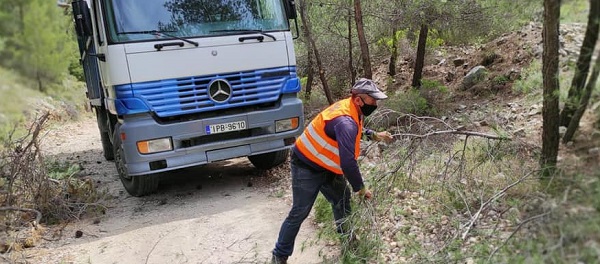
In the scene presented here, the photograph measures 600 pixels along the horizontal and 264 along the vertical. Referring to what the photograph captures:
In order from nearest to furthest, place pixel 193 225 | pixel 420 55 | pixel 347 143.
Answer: pixel 347 143 → pixel 193 225 → pixel 420 55

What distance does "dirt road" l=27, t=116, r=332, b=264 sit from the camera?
4402 mm

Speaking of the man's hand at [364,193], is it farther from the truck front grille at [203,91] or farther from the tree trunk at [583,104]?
the truck front grille at [203,91]

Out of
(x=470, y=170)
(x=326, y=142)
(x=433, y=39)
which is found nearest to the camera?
(x=326, y=142)

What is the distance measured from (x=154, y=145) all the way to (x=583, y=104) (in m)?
4.25

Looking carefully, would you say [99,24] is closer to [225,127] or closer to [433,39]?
[225,127]

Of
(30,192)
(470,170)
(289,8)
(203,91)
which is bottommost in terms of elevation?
(30,192)

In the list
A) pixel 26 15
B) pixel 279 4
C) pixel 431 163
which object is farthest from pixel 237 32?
pixel 26 15

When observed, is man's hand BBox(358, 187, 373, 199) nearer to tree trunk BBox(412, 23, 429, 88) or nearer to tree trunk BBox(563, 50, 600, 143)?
tree trunk BBox(563, 50, 600, 143)

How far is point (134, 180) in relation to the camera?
5922 millimetres

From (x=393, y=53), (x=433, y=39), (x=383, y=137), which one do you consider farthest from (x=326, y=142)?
(x=393, y=53)

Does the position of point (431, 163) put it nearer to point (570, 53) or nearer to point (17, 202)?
point (570, 53)

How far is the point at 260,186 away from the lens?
6.32m

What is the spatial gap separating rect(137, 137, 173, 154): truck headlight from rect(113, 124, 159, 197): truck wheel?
496 millimetres

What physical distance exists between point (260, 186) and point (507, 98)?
4.38 meters
